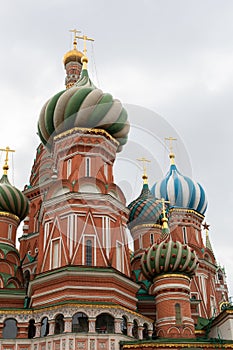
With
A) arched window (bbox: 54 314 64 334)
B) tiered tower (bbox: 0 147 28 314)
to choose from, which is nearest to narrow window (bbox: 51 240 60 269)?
arched window (bbox: 54 314 64 334)

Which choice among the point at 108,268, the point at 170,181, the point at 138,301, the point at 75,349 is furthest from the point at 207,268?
the point at 75,349

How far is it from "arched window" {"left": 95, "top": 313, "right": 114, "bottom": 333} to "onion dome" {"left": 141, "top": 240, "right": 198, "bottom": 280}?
327 cm

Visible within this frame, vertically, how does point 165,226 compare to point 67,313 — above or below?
above

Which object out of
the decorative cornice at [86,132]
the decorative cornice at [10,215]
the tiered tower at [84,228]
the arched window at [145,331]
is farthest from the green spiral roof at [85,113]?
the arched window at [145,331]

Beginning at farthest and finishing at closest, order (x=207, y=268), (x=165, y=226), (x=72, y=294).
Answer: (x=207, y=268) → (x=165, y=226) → (x=72, y=294)

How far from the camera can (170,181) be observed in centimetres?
3155

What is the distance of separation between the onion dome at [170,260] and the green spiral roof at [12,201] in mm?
8154

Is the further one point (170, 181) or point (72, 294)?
point (170, 181)

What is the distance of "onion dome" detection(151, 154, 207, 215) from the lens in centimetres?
3059

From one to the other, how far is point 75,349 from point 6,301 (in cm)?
528

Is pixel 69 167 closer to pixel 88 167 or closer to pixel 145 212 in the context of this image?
pixel 88 167

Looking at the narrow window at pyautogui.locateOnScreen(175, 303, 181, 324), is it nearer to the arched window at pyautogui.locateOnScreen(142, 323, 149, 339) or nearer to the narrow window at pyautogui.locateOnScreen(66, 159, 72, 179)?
the arched window at pyautogui.locateOnScreen(142, 323, 149, 339)

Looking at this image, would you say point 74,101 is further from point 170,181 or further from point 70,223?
point 170,181

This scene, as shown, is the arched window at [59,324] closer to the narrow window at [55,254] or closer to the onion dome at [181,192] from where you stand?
the narrow window at [55,254]
